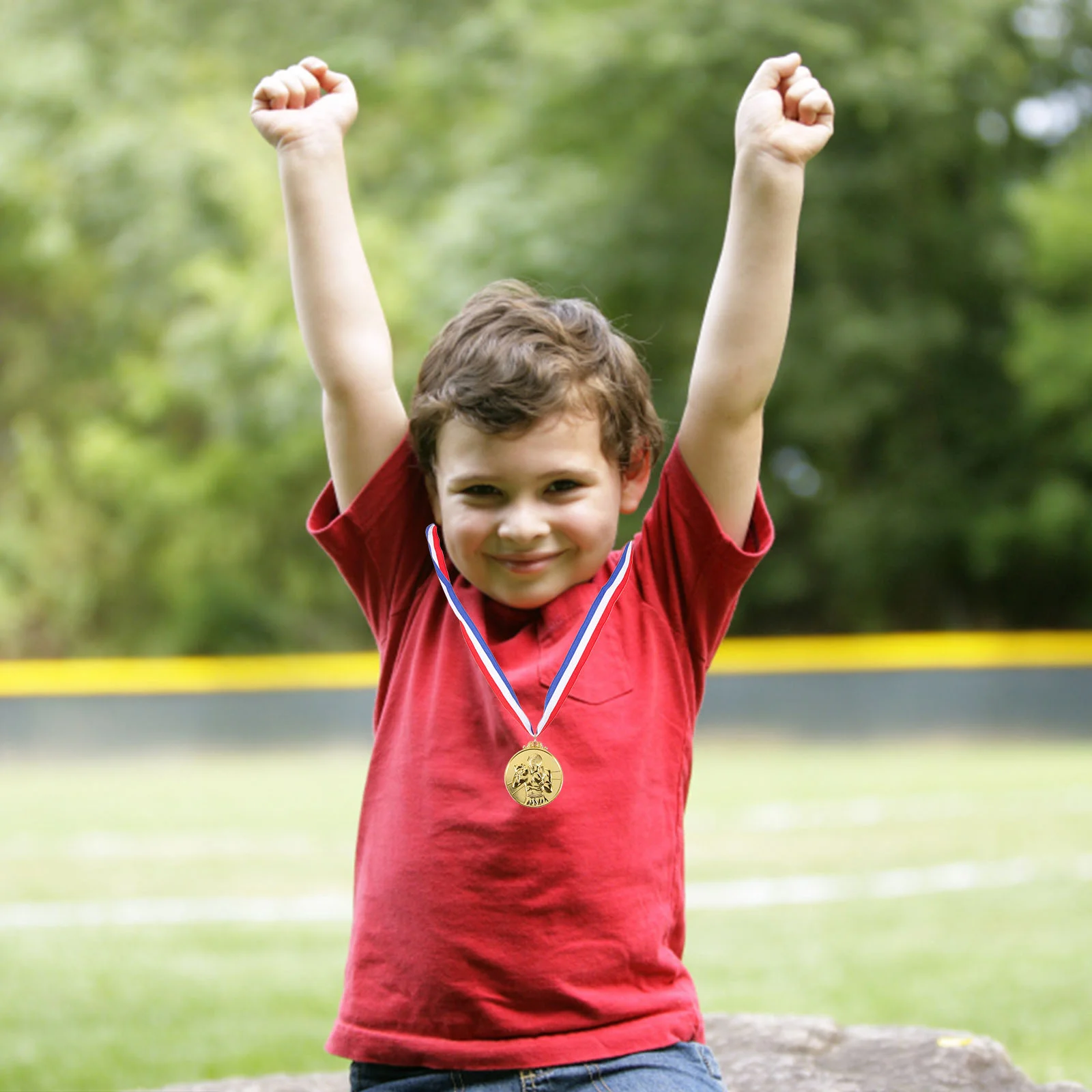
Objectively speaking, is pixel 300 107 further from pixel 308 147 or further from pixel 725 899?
pixel 725 899

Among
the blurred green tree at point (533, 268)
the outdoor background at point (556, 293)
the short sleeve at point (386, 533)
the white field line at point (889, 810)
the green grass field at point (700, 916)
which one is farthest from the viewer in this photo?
the blurred green tree at point (533, 268)

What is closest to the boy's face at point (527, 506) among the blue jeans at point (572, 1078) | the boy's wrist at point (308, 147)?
the boy's wrist at point (308, 147)

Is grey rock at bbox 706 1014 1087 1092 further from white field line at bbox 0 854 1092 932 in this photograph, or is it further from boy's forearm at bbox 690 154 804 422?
white field line at bbox 0 854 1092 932

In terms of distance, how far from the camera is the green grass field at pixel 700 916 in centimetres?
439

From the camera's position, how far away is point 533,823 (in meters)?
1.79

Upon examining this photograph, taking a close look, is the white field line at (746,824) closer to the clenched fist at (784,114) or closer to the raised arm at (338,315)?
the raised arm at (338,315)

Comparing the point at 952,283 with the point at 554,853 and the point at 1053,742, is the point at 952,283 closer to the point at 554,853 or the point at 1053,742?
the point at 1053,742

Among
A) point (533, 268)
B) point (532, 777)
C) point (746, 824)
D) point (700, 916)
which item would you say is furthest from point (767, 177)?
point (533, 268)

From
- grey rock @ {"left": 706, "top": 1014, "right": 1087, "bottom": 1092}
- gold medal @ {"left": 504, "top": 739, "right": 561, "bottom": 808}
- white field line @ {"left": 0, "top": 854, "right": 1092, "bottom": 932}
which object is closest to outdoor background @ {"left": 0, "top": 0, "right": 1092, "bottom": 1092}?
white field line @ {"left": 0, "top": 854, "right": 1092, "bottom": 932}

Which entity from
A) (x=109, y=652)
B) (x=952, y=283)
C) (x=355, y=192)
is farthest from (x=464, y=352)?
(x=109, y=652)

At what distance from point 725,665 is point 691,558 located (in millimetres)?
12450

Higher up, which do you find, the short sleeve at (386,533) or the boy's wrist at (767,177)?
the boy's wrist at (767,177)

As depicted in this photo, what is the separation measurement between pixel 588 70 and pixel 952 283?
15.3 feet

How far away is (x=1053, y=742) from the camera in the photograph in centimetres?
1326
